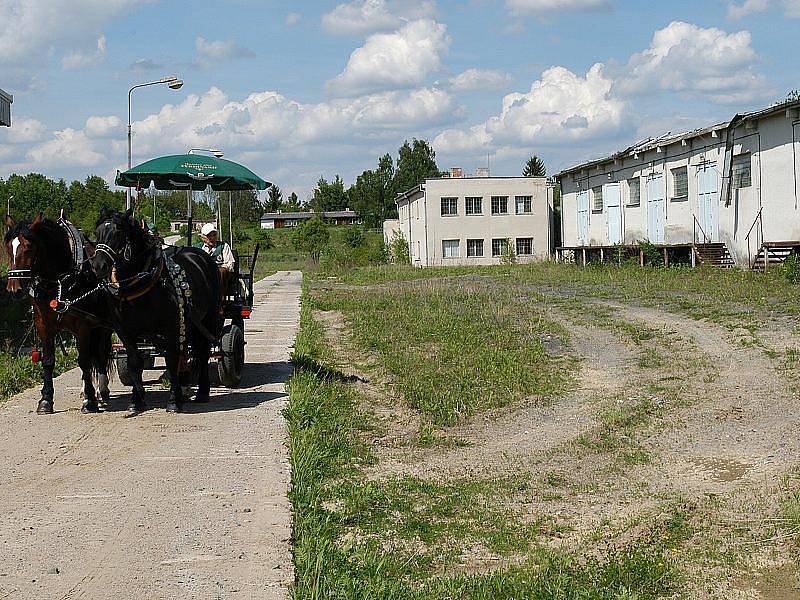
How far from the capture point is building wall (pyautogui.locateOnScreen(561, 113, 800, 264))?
28.0 m

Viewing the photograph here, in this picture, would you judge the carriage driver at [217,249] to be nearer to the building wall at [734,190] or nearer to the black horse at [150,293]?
the black horse at [150,293]

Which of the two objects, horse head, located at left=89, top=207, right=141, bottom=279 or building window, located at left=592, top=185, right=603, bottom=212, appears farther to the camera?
building window, located at left=592, top=185, right=603, bottom=212

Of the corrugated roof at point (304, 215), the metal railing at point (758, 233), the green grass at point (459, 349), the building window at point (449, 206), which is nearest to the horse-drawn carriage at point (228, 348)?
the green grass at point (459, 349)

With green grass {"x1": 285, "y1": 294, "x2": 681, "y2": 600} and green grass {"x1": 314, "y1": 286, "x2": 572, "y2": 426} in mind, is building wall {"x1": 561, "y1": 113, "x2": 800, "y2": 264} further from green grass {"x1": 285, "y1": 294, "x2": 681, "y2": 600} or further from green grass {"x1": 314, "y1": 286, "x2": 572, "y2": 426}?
green grass {"x1": 285, "y1": 294, "x2": 681, "y2": 600}

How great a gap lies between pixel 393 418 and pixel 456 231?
48.1 meters

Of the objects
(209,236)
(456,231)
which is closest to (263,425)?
(209,236)

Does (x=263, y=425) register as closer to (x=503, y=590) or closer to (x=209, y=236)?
(x=209, y=236)

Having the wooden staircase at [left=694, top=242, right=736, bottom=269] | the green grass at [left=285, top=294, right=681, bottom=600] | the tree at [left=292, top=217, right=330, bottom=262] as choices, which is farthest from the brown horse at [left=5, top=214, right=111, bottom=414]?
the tree at [left=292, top=217, right=330, bottom=262]

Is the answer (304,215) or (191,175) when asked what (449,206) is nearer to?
(191,175)

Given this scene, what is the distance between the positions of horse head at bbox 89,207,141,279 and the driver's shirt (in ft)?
9.83

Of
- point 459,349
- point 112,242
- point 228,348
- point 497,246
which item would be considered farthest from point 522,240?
point 112,242

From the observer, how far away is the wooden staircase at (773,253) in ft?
90.2

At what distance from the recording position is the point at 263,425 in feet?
33.1

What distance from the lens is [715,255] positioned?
3222cm
